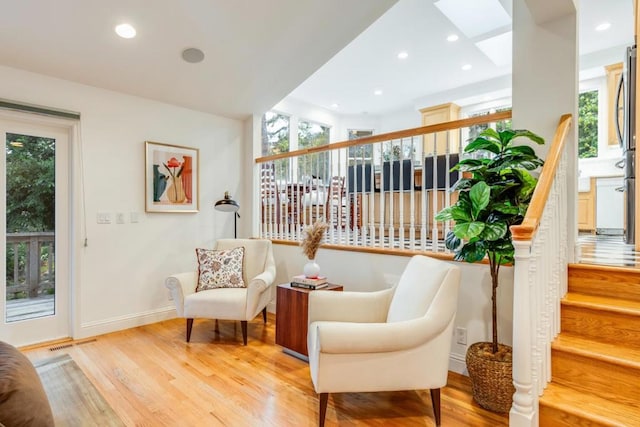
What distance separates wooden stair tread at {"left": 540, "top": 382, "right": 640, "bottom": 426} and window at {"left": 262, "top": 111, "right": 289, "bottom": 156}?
222 inches

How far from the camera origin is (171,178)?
3859 mm

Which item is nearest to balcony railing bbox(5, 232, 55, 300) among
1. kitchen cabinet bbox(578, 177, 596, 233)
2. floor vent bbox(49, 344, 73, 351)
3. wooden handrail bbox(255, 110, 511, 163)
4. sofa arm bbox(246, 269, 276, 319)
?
floor vent bbox(49, 344, 73, 351)

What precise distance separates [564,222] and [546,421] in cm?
116

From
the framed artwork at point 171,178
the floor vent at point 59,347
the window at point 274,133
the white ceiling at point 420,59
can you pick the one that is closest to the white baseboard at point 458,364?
the framed artwork at point 171,178

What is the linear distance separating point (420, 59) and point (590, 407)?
4.98m

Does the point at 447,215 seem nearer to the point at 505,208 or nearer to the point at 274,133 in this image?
the point at 505,208

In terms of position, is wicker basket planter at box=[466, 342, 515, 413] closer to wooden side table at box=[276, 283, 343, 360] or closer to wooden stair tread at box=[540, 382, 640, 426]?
wooden stair tread at box=[540, 382, 640, 426]

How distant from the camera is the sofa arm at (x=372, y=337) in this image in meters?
1.77

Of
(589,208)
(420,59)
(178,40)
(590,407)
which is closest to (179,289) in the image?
(178,40)

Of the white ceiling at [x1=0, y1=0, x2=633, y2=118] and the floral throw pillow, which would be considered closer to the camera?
the white ceiling at [x1=0, y1=0, x2=633, y2=118]

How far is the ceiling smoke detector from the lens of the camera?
126 inches

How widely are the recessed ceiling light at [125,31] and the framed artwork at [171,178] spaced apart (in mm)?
1116

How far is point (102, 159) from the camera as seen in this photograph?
11.1 feet

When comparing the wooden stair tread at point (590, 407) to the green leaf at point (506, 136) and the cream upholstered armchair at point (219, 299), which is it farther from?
the cream upholstered armchair at point (219, 299)
